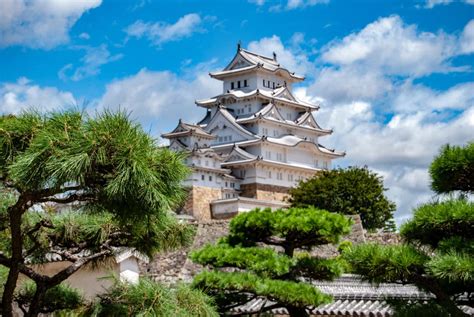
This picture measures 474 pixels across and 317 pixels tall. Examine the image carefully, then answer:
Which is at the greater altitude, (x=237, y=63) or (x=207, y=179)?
(x=237, y=63)

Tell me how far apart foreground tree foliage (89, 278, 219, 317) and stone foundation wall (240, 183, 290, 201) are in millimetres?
32068

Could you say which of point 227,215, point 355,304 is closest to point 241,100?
point 227,215

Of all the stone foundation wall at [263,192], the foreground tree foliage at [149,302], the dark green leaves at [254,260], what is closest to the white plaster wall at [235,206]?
the stone foundation wall at [263,192]

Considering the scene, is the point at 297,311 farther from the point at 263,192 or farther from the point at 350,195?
the point at 263,192

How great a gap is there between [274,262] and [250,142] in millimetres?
31251

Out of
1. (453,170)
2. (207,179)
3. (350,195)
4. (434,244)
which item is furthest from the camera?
(207,179)

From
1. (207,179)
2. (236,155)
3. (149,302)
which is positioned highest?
(236,155)

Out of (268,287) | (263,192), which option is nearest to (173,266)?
(268,287)

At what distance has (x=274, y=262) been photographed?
376 inches

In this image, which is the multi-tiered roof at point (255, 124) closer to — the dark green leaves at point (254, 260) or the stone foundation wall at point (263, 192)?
the stone foundation wall at point (263, 192)

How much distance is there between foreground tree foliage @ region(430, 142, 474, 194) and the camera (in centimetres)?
655

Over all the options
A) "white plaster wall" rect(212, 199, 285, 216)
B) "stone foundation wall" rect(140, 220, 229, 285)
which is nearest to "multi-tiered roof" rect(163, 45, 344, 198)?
"white plaster wall" rect(212, 199, 285, 216)

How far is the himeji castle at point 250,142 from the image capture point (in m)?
37.6

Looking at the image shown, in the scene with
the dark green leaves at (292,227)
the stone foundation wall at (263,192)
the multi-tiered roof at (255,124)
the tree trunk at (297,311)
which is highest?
the multi-tiered roof at (255,124)
